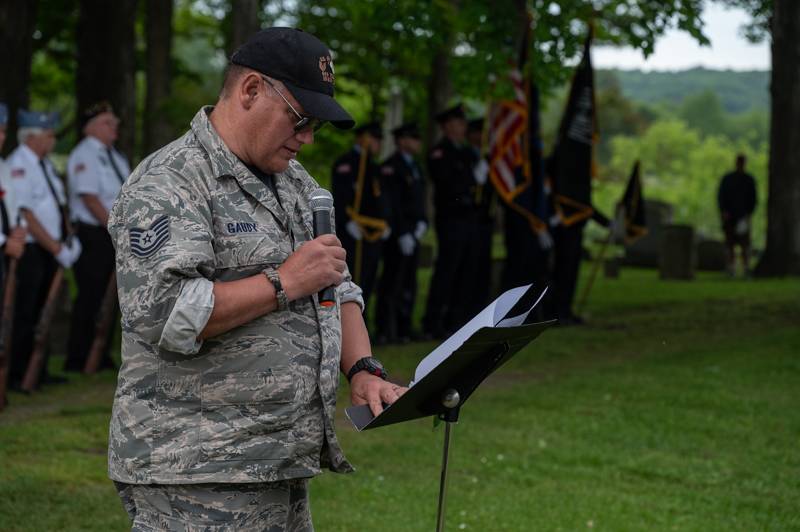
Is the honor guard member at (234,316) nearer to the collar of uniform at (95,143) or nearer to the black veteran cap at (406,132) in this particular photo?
the collar of uniform at (95,143)

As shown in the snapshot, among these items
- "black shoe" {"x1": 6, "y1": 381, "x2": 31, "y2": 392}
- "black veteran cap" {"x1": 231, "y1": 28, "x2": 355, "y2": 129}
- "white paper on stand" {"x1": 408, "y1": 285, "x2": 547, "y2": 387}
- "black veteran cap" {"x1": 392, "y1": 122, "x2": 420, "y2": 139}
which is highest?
"black veteran cap" {"x1": 392, "y1": 122, "x2": 420, "y2": 139}

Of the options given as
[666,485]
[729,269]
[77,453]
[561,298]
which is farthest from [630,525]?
[729,269]

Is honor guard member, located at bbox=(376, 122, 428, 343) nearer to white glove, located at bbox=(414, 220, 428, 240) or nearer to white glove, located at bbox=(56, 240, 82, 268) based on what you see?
white glove, located at bbox=(414, 220, 428, 240)

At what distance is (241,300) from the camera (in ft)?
10.5

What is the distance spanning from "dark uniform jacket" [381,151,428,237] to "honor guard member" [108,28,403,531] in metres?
10.9

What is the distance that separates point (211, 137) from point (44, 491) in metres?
4.37

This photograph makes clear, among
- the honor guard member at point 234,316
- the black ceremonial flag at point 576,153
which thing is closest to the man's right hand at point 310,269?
the honor guard member at point 234,316

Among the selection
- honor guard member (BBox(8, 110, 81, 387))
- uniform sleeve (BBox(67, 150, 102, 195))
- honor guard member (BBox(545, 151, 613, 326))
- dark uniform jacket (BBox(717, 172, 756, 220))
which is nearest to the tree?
dark uniform jacket (BBox(717, 172, 756, 220))

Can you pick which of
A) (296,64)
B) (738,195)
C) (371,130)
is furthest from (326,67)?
(738,195)

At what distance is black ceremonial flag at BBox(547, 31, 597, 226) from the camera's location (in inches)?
643

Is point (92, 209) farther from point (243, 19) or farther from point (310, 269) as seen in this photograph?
point (310, 269)

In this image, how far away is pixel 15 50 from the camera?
14711 millimetres

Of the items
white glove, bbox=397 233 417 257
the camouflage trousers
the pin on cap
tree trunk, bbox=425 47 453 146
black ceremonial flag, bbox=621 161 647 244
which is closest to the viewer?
the camouflage trousers

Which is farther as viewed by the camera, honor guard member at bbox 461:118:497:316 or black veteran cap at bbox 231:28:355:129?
honor guard member at bbox 461:118:497:316
